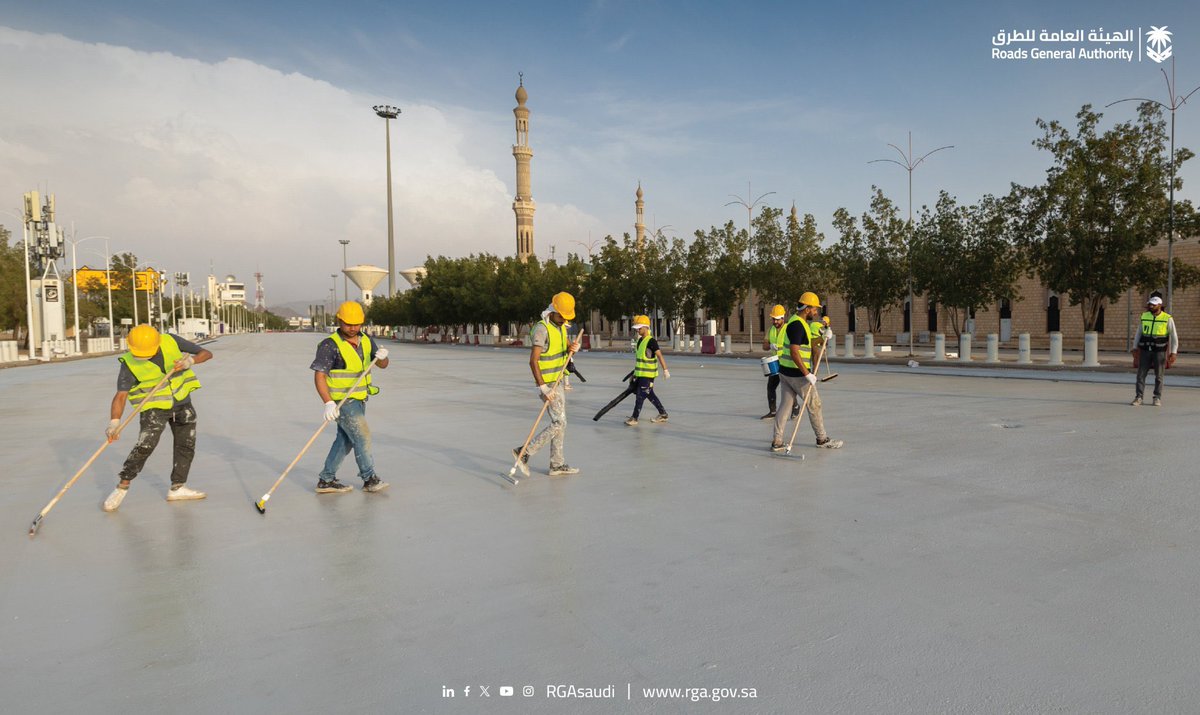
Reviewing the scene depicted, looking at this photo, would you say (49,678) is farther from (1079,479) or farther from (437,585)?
(1079,479)

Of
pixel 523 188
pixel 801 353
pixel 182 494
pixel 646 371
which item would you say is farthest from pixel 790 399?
pixel 523 188

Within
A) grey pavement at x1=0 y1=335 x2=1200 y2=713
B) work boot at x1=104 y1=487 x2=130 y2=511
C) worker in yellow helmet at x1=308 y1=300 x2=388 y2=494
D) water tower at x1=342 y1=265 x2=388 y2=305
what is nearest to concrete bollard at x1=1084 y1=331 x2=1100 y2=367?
grey pavement at x1=0 y1=335 x2=1200 y2=713

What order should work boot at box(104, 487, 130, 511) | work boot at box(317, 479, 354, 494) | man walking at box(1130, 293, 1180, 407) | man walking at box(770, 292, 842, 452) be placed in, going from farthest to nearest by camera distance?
man walking at box(1130, 293, 1180, 407) < man walking at box(770, 292, 842, 452) < work boot at box(317, 479, 354, 494) < work boot at box(104, 487, 130, 511)

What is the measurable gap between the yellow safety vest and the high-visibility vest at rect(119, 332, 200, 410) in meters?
3.10

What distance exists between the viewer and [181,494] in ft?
22.2

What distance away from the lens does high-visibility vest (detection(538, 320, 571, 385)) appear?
745 centimetres

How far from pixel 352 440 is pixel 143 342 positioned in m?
1.94

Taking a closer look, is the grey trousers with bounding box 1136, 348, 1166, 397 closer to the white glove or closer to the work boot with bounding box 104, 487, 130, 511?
the white glove

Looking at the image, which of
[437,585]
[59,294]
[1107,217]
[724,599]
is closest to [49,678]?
[437,585]

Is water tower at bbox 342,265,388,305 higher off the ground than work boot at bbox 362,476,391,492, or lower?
higher

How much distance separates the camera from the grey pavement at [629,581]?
3.27 meters

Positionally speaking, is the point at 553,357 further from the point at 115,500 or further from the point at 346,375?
the point at 115,500

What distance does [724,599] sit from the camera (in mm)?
4195

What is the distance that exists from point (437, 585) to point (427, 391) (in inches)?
545
